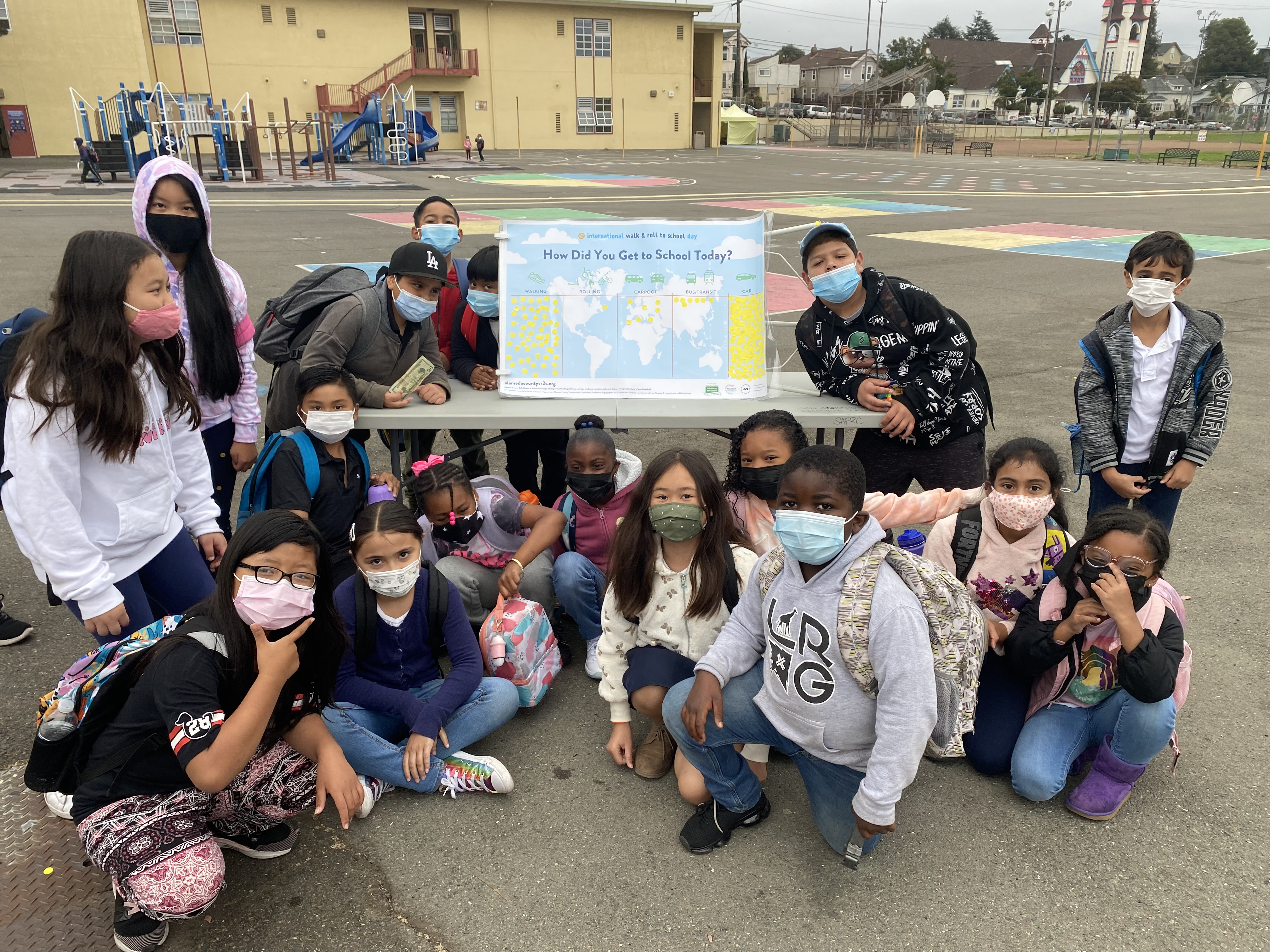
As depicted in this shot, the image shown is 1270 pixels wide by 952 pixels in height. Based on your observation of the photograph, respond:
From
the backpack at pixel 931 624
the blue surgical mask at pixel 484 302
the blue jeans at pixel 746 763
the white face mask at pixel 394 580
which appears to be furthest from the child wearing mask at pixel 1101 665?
the blue surgical mask at pixel 484 302

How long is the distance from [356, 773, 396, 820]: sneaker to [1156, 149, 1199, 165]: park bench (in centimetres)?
5021

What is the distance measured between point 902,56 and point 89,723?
12000 cm

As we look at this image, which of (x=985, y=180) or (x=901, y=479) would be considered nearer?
(x=901, y=479)

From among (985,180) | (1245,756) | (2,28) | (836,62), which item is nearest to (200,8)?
(2,28)

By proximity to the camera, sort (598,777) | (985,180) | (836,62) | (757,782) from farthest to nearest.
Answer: (836,62)
(985,180)
(598,777)
(757,782)

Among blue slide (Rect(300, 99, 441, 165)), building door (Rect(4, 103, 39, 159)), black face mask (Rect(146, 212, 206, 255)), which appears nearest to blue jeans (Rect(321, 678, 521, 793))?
black face mask (Rect(146, 212, 206, 255))

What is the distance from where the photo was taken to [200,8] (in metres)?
43.4

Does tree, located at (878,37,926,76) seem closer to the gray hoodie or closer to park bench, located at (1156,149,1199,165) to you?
park bench, located at (1156,149,1199,165)

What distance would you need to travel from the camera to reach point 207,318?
376 centimetres

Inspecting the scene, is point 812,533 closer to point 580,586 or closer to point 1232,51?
point 580,586

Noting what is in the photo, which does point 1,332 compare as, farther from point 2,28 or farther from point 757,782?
A: point 2,28

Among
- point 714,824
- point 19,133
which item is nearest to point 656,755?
point 714,824

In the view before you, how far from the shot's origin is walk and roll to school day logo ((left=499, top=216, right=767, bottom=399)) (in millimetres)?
4754

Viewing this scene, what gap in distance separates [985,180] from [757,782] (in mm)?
34371
